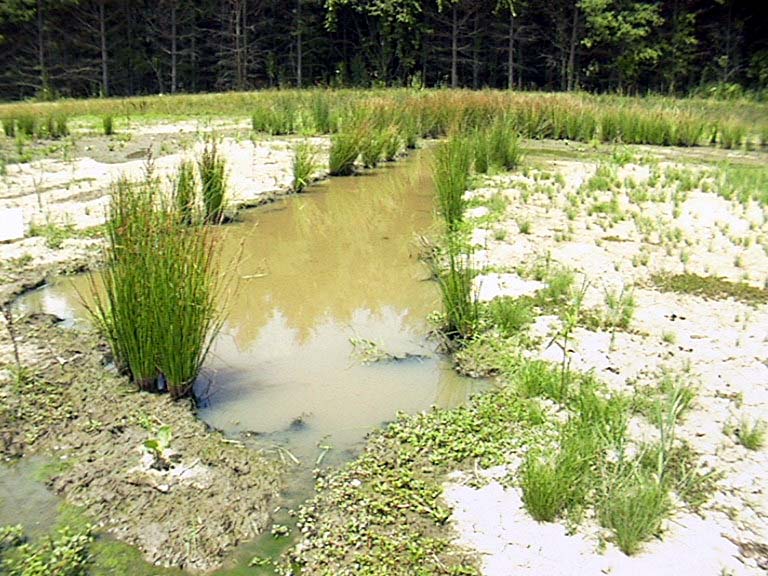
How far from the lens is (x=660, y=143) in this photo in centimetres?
1247

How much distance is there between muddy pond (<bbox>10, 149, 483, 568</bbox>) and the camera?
3391 mm

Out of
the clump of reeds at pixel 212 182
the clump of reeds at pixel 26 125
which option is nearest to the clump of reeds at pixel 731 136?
the clump of reeds at pixel 212 182

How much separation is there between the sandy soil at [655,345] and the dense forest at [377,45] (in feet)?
53.6

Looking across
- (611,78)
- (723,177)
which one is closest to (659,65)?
(611,78)

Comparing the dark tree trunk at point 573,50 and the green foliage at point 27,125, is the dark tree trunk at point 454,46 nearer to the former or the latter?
the dark tree trunk at point 573,50

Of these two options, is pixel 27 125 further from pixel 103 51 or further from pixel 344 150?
pixel 103 51

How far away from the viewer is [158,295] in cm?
332

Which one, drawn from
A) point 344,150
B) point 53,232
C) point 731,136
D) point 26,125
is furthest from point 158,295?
point 731,136

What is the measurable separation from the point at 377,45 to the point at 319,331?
2292 centimetres

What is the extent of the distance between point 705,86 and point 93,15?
19322mm


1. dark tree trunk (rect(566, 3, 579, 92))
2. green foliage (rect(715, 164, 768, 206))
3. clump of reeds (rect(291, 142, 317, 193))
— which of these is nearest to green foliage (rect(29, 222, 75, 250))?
clump of reeds (rect(291, 142, 317, 193))

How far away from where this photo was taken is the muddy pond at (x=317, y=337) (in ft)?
11.1

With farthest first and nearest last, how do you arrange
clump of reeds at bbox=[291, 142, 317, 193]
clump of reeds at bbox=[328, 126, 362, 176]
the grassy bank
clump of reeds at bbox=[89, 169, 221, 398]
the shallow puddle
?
the grassy bank
clump of reeds at bbox=[328, 126, 362, 176]
clump of reeds at bbox=[291, 142, 317, 193]
clump of reeds at bbox=[89, 169, 221, 398]
the shallow puddle

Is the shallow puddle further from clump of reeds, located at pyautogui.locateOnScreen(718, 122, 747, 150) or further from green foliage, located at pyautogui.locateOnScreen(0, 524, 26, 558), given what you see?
clump of reeds, located at pyautogui.locateOnScreen(718, 122, 747, 150)
